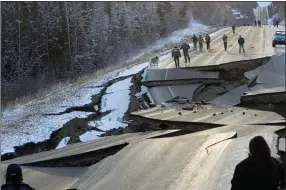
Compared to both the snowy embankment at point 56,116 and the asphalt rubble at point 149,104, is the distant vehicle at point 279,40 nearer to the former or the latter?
the asphalt rubble at point 149,104

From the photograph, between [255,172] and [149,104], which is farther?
[149,104]

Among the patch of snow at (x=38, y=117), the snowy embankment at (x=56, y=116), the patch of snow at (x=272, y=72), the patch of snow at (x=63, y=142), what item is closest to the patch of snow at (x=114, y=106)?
the snowy embankment at (x=56, y=116)

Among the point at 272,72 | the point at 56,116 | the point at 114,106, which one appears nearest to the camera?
the point at 56,116

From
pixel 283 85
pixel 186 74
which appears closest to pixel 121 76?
pixel 186 74

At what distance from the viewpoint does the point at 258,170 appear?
13.4 feet

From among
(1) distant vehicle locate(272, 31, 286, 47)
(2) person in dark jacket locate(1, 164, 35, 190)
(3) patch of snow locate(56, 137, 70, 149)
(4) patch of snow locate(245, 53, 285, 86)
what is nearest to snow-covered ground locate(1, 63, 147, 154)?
(3) patch of snow locate(56, 137, 70, 149)

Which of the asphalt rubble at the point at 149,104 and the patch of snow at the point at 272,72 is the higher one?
the patch of snow at the point at 272,72

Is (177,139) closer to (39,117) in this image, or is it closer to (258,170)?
(258,170)

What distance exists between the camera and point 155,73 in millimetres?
21453

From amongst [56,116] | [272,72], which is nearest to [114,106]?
[56,116]

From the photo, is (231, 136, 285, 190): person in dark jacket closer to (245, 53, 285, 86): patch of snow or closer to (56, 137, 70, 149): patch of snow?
(56, 137, 70, 149): patch of snow

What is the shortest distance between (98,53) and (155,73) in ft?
111

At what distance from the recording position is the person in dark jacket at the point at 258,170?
13.2 ft

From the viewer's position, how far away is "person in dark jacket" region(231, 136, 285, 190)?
4012mm
